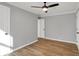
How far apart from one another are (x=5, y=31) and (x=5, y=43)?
0.48 meters

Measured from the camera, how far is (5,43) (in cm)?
283

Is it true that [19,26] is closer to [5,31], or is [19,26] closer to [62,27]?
[5,31]

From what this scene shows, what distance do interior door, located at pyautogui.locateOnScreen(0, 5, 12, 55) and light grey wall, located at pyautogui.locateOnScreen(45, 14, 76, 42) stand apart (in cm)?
392

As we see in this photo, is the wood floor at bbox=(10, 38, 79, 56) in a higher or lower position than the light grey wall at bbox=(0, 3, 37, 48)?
lower

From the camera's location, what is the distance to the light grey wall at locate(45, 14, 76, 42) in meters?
5.08

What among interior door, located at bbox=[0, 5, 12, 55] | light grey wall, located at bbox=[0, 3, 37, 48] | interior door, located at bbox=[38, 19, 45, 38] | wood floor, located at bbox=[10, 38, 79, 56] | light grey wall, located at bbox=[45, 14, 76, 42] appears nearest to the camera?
interior door, located at bbox=[0, 5, 12, 55]

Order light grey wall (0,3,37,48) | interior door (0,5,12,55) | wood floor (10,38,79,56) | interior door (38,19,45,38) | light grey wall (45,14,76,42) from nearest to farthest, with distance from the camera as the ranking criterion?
interior door (0,5,12,55), wood floor (10,38,79,56), light grey wall (0,3,37,48), light grey wall (45,14,76,42), interior door (38,19,45,38)

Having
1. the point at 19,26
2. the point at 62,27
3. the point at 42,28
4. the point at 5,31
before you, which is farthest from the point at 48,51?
the point at 42,28

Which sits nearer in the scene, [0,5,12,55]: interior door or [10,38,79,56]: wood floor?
[0,5,12,55]: interior door

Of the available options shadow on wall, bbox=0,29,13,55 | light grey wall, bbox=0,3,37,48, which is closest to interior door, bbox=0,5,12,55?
shadow on wall, bbox=0,29,13,55

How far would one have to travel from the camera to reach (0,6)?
2.70 m

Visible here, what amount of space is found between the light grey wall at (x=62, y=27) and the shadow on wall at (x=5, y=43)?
3858mm

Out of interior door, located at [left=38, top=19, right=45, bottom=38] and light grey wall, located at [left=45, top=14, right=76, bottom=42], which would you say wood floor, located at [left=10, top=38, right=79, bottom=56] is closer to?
light grey wall, located at [left=45, top=14, right=76, bottom=42]

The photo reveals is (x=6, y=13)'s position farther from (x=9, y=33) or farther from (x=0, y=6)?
(x=9, y=33)
